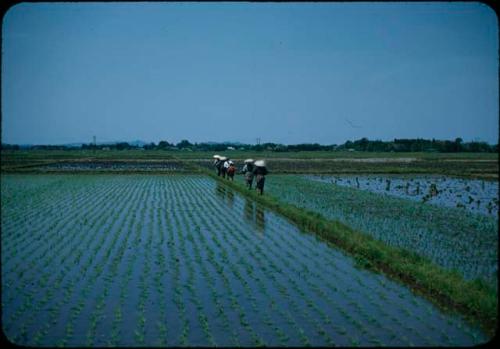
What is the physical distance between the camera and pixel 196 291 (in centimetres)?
594

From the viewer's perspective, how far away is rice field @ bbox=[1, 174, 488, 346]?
15.0 feet

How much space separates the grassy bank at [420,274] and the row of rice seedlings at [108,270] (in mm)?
3683

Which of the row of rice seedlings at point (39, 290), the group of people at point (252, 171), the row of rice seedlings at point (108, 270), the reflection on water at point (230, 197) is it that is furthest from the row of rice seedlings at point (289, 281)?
the group of people at point (252, 171)

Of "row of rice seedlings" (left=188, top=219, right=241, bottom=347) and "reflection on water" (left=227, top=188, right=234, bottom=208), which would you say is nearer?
"row of rice seedlings" (left=188, top=219, right=241, bottom=347)

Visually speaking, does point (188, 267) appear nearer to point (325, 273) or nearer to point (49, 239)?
point (325, 273)

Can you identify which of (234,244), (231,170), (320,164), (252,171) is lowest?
(234,244)

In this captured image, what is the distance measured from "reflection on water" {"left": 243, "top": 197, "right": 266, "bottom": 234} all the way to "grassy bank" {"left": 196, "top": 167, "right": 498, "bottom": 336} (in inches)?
43.3

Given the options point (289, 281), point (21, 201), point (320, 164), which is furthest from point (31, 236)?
point (320, 164)

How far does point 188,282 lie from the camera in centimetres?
635

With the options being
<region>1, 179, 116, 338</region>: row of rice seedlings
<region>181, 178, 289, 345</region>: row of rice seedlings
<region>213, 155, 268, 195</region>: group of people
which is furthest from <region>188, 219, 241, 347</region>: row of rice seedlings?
<region>213, 155, 268, 195</region>: group of people

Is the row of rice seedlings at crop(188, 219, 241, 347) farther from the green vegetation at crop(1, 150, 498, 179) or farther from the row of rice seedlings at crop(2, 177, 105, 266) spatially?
the green vegetation at crop(1, 150, 498, 179)

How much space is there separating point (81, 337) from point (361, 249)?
4.91 meters

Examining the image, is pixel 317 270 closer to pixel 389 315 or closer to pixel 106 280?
pixel 389 315

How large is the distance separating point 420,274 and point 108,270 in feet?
13.9
